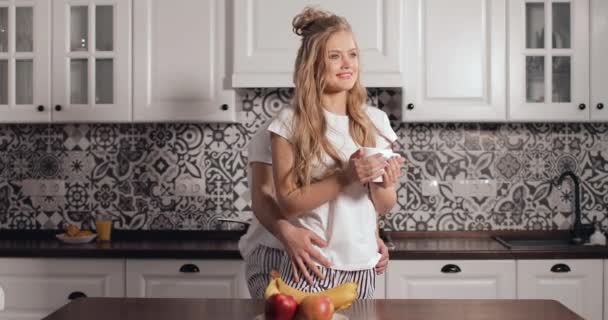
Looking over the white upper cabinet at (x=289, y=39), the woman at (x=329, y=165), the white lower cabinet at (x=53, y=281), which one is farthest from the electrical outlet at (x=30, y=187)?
the woman at (x=329, y=165)

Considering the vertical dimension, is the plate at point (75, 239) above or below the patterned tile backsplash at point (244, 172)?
below

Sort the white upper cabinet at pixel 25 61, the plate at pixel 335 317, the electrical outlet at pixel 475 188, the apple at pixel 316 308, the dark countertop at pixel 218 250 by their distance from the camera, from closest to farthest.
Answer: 1. the apple at pixel 316 308
2. the plate at pixel 335 317
3. the dark countertop at pixel 218 250
4. the white upper cabinet at pixel 25 61
5. the electrical outlet at pixel 475 188

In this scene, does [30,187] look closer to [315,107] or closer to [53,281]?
[53,281]

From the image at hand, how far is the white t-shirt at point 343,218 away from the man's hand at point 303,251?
3 centimetres

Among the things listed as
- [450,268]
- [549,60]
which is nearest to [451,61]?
[549,60]

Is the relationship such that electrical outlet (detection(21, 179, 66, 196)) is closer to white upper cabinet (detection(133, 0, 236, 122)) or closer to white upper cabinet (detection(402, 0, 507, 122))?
white upper cabinet (detection(133, 0, 236, 122))

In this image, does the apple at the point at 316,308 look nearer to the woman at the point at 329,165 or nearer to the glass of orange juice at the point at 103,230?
the woman at the point at 329,165

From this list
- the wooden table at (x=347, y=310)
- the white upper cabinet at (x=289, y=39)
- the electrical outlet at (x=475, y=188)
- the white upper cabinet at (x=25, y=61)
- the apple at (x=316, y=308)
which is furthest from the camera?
the electrical outlet at (x=475, y=188)

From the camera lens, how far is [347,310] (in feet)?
5.54

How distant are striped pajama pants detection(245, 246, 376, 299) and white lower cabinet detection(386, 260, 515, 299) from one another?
2.93 feet

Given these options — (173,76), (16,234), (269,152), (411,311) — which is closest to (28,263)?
(16,234)

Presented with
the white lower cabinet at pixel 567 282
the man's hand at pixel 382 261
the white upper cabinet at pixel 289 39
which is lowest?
the white lower cabinet at pixel 567 282

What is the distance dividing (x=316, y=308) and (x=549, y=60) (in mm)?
2149

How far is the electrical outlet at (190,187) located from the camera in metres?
3.44
